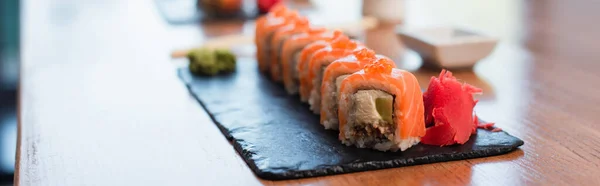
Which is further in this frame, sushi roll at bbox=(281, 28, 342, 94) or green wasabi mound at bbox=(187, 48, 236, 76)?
green wasabi mound at bbox=(187, 48, 236, 76)

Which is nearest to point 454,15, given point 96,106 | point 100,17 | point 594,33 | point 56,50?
point 594,33

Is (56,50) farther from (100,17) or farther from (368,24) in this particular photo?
(368,24)

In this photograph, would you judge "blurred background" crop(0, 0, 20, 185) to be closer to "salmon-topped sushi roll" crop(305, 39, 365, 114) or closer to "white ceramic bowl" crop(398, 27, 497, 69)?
"white ceramic bowl" crop(398, 27, 497, 69)

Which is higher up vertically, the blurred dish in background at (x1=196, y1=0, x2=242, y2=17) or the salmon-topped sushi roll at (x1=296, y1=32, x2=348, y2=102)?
the salmon-topped sushi roll at (x1=296, y1=32, x2=348, y2=102)

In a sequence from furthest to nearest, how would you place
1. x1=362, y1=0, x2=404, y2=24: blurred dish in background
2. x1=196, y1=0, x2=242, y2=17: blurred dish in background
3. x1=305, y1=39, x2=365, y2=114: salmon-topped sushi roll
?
1. x1=196, y1=0, x2=242, y2=17: blurred dish in background
2. x1=362, y1=0, x2=404, y2=24: blurred dish in background
3. x1=305, y1=39, x2=365, y2=114: salmon-topped sushi roll

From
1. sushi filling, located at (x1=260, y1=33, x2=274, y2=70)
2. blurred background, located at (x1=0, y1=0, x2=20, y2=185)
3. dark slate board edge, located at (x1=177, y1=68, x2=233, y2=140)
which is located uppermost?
sushi filling, located at (x1=260, y1=33, x2=274, y2=70)

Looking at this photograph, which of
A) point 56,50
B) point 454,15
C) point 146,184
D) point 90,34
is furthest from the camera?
point 454,15

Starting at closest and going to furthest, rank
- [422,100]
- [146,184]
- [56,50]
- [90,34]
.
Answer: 1. [146,184]
2. [422,100]
3. [56,50]
4. [90,34]

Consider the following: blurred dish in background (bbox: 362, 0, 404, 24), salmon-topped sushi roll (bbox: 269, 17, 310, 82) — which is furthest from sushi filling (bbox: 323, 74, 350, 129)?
blurred dish in background (bbox: 362, 0, 404, 24)
